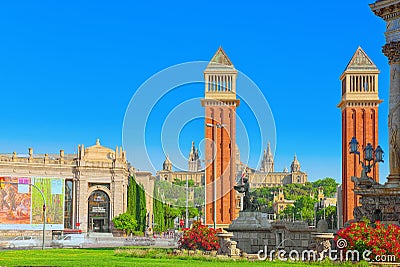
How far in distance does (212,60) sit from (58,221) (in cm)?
3140

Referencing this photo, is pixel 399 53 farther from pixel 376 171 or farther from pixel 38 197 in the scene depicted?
pixel 38 197

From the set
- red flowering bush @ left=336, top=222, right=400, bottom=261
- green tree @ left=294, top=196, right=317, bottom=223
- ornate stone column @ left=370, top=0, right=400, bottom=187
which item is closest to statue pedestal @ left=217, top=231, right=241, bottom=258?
red flowering bush @ left=336, top=222, right=400, bottom=261

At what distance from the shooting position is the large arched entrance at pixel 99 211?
97.5 metres

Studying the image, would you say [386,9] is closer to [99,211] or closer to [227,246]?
[227,246]

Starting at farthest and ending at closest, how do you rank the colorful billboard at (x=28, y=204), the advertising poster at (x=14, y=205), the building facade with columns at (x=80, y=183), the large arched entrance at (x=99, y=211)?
the large arched entrance at (x=99, y=211)
the building facade with columns at (x=80, y=183)
the colorful billboard at (x=28, y=204)
the advertising poster at (x=14, y=205)

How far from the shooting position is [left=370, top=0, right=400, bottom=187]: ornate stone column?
28500mm

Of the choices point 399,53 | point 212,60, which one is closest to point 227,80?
point 212,60

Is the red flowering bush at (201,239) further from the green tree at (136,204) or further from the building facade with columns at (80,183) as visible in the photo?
the green tree at (136,204)

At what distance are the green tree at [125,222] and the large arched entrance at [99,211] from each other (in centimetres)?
559

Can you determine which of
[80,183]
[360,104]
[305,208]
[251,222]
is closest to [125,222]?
[80,183]

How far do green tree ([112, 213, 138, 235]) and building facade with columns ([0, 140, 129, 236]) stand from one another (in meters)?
5.09

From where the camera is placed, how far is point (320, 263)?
20391 mm

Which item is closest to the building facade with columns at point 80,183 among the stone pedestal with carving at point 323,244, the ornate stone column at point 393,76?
the ornate stone column at point 393,76

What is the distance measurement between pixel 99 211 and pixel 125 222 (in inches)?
326
